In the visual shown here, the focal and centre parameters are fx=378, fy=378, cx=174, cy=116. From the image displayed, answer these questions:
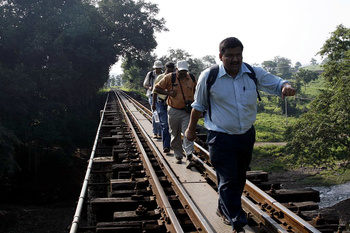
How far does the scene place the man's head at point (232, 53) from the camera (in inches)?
128

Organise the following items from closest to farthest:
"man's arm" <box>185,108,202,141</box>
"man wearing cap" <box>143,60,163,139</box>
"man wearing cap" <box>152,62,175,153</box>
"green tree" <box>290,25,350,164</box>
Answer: "man's arm" <box>185,108,202,141</box> < "man wearing cap" <box>152,62,175,153</box> < "man wearing cap" <box>143,60,163,139</box> < "green tree" <box>290,25,350,164</box>

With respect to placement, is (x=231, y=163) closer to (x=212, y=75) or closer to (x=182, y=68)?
(x=212, y=75)

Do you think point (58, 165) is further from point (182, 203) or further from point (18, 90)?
point (182, 203)

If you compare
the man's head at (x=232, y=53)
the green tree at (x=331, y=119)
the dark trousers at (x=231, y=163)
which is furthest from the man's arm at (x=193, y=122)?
the green tree at (x=331, y=119)

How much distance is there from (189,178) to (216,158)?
221 cm

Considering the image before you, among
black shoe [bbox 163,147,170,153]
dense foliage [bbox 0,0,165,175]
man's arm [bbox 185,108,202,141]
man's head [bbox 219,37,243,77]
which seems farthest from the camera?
dense foliage [bbox 0,0,165,175]

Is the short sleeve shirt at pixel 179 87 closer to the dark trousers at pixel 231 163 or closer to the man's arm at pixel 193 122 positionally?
the man's arm at pixel 193 122

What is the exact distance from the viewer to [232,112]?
11.0ft

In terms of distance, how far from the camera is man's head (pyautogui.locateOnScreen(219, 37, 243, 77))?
3248 mm

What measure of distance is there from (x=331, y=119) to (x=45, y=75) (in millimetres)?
17376

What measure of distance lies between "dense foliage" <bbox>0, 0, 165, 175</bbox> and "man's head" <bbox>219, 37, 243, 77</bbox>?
1307 cm

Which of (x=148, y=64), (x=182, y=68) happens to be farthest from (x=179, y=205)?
(x=148, y=64)

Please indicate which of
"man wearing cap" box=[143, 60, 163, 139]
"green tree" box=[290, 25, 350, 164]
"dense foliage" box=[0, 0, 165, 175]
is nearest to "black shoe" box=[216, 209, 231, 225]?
"man wearing cap" box=[143, 60, 163, 139]

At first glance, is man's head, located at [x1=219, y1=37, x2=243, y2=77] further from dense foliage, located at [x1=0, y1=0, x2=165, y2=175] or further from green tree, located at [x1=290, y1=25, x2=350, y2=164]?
green tree, located at [x1=290, y1=25, x2=350, y2=164]
